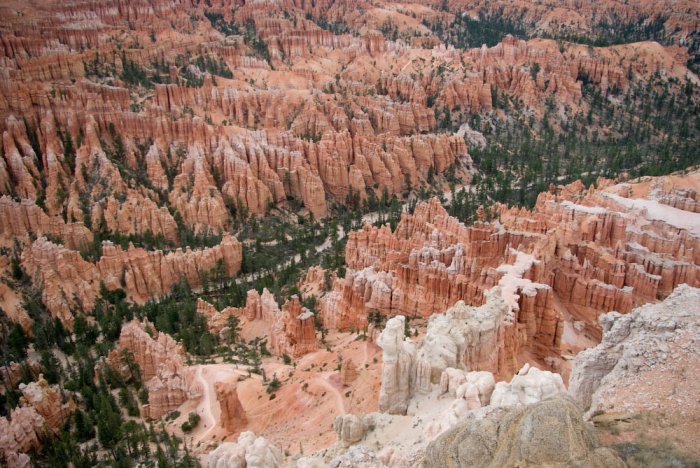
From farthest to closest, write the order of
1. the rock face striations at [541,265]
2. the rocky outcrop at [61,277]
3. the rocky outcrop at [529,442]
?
the rocky outcrop at [61,277], the rock face striations at [541,265], the rocky outcrop at [529,442]

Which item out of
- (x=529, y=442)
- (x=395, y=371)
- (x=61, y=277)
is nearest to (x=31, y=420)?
(x=61, y=277)

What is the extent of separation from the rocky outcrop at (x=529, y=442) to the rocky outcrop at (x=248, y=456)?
684 cm

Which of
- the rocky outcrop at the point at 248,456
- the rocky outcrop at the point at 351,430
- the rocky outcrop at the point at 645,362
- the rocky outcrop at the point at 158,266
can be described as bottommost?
the rocky outcrop at the point at 158,266

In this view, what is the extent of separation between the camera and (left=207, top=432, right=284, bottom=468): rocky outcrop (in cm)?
1506

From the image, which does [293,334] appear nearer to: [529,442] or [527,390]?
[527,390]

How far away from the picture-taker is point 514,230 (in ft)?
118

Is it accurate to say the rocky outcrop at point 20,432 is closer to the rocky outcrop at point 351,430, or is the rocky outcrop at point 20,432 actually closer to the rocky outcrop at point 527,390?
the rocky outcrop at point 351,430

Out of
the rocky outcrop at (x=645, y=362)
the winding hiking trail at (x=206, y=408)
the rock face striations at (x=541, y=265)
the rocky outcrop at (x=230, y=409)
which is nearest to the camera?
the rocky outcrop at (x=645, y=362)

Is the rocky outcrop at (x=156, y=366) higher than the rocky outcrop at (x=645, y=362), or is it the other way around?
the rocky outcrop at (x=645, y=362)

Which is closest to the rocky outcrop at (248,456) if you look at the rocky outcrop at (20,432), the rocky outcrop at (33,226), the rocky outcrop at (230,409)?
the rocky outcrop at (230,409)

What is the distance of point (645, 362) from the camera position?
39.5ft

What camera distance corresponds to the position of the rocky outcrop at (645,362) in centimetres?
1084

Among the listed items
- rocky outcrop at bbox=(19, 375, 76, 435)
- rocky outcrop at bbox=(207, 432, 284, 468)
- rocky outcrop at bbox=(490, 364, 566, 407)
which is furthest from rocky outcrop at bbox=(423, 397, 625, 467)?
rocky outcrop at bbox=(19, 375, 76, 435)

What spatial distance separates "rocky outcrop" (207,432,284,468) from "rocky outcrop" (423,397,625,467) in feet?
22.4
